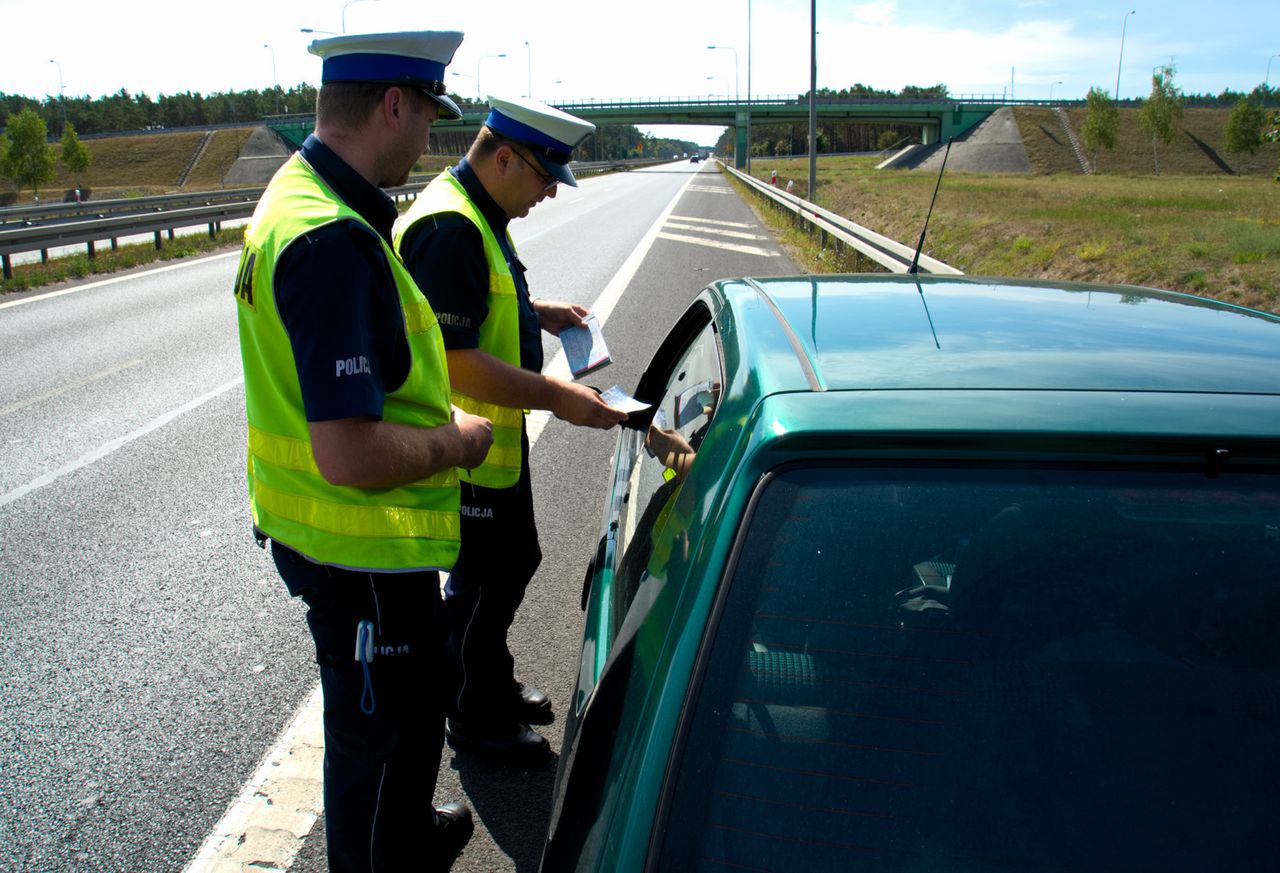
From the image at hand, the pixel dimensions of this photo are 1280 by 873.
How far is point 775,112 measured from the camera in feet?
322

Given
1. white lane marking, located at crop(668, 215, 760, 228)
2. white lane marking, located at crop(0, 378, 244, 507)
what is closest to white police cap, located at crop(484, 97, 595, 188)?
white lane marking, located at crop(0, 378, 244, 507)

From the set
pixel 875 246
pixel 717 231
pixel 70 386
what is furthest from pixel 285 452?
pixel 717 231

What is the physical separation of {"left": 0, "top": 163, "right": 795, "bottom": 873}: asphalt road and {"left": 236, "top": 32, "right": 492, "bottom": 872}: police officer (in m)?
0.72

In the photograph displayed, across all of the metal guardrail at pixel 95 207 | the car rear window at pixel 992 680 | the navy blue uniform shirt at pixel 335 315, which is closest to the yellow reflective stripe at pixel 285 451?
the navy blue uniform shirt at pixel 335 315

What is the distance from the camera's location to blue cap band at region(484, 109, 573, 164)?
280 centimetres

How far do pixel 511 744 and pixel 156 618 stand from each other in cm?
191

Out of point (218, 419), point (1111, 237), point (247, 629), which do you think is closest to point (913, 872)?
point (247, 629)

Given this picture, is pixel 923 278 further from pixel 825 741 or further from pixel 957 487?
pixel 825 741

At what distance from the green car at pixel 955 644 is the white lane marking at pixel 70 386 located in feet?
24.4

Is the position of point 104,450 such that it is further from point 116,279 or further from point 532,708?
point 116,279

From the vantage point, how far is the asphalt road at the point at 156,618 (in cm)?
284

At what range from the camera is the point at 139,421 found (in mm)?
7148

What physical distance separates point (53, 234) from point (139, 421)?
36.4 feet

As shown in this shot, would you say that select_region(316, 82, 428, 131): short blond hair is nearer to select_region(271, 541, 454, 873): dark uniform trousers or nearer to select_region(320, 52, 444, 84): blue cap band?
select_region(320, 52, 444, 84): blue cap band
